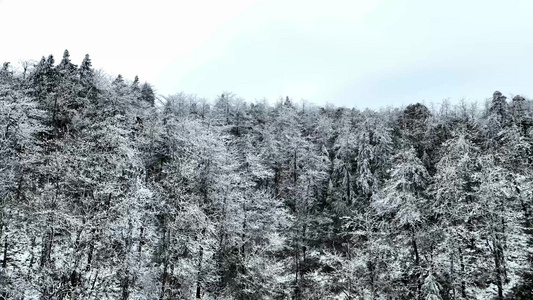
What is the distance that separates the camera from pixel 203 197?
30531 mm

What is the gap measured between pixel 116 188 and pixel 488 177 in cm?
2453

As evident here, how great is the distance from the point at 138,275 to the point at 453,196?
20.7 metres

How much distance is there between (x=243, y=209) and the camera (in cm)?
3616

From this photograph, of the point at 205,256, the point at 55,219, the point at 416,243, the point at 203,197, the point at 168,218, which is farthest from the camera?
the point at 205,256

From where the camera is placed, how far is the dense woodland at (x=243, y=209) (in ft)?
73.6

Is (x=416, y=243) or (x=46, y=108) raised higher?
(x=46, y=108)

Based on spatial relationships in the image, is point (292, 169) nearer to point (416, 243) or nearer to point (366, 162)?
point (366, 162)

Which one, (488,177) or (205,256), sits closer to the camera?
(488,177)

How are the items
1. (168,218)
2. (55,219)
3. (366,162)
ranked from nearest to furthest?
(55,219) → (168,218) → (366,162)

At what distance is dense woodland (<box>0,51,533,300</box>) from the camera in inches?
883

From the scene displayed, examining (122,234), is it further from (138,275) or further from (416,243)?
(416,243)

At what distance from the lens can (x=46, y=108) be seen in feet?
156

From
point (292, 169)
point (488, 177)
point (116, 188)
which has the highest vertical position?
point (292, 169)

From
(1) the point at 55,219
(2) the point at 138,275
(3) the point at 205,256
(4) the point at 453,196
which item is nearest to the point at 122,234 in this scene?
(2) the point at 138,275
